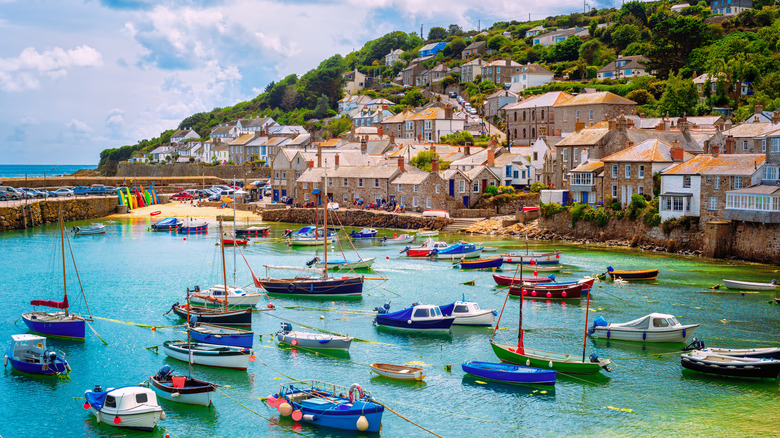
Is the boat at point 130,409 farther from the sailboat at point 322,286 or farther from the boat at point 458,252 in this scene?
the boat at point 458,252

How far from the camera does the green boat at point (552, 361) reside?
30547 mm

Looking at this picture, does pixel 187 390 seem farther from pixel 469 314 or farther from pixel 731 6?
pixel 731 6

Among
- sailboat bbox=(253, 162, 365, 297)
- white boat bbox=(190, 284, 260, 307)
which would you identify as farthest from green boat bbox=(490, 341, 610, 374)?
white boat bbox=(190, 284, 260, 307)

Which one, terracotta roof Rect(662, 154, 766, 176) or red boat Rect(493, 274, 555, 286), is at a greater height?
terracotta roof Rect(662, 154, 766, 176)

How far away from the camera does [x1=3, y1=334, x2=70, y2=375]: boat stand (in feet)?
103

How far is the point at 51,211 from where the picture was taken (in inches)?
3489

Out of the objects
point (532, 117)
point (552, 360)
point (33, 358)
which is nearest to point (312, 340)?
point (552, 360)

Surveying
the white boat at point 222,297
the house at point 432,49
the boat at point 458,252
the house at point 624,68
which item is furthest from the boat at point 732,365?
the house at point 432,49

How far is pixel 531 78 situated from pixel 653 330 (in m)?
105

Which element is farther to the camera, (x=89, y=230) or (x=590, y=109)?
(x=590, y=109)

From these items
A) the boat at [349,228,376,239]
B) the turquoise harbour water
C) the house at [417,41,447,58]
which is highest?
the house at [417,41,447,58]

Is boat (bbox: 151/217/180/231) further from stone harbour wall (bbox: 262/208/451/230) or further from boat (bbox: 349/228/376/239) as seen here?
boat (bbox: 349/228/376/239)

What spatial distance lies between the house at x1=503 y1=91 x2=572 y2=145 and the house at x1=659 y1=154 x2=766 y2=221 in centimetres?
3834

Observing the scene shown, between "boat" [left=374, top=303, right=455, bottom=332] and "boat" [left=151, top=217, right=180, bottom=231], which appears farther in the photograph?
"boat" [left=151, top=217, right=180, bottom=231]
